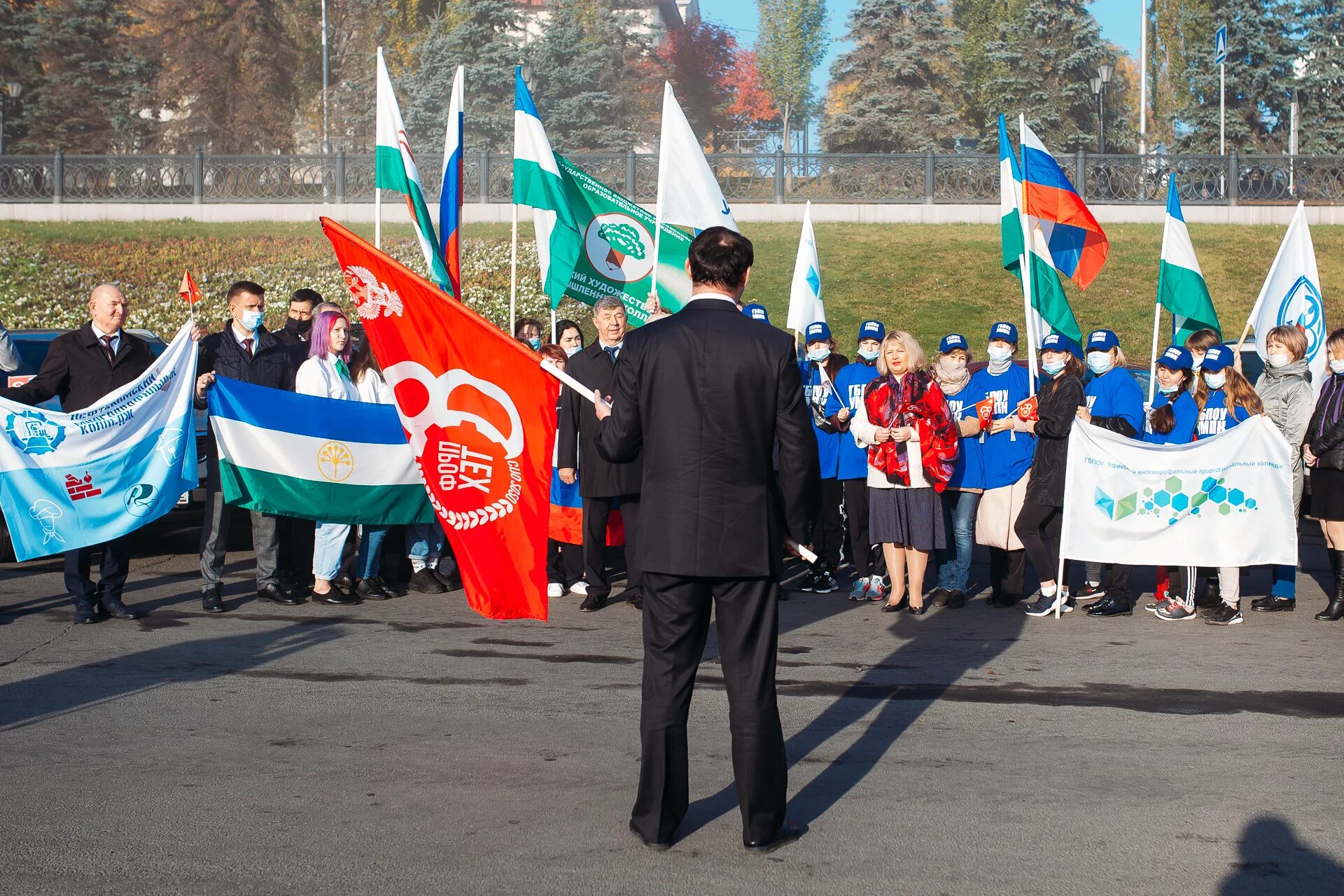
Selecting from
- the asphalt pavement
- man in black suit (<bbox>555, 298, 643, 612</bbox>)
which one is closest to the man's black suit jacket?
the asphalt pavement

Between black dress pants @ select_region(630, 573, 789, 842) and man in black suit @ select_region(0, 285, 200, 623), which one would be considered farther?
man in black suit @ select_region(0, 285, 200, 623)

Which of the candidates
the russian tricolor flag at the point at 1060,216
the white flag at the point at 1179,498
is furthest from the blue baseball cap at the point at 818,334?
the white flag at the point at 1179,498

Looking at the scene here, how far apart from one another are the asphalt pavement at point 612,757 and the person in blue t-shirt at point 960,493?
72cm

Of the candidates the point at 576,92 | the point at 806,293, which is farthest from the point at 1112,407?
the point at 576,92

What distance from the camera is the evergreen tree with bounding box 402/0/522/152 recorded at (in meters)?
43.6

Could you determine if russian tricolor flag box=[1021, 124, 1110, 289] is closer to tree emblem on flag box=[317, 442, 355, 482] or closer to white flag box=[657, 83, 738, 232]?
white flag box=[657, 83, 738, 232]

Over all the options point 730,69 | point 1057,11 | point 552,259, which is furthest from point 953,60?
point 552,259

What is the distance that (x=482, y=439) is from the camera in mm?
6863

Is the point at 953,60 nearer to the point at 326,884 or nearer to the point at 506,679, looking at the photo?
the point at 506,679

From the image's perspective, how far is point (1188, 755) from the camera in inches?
236

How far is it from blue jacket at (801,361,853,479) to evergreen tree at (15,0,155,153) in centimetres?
3763

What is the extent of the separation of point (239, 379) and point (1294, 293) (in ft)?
29.1

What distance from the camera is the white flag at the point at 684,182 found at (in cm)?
1104

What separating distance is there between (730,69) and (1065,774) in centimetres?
5755
